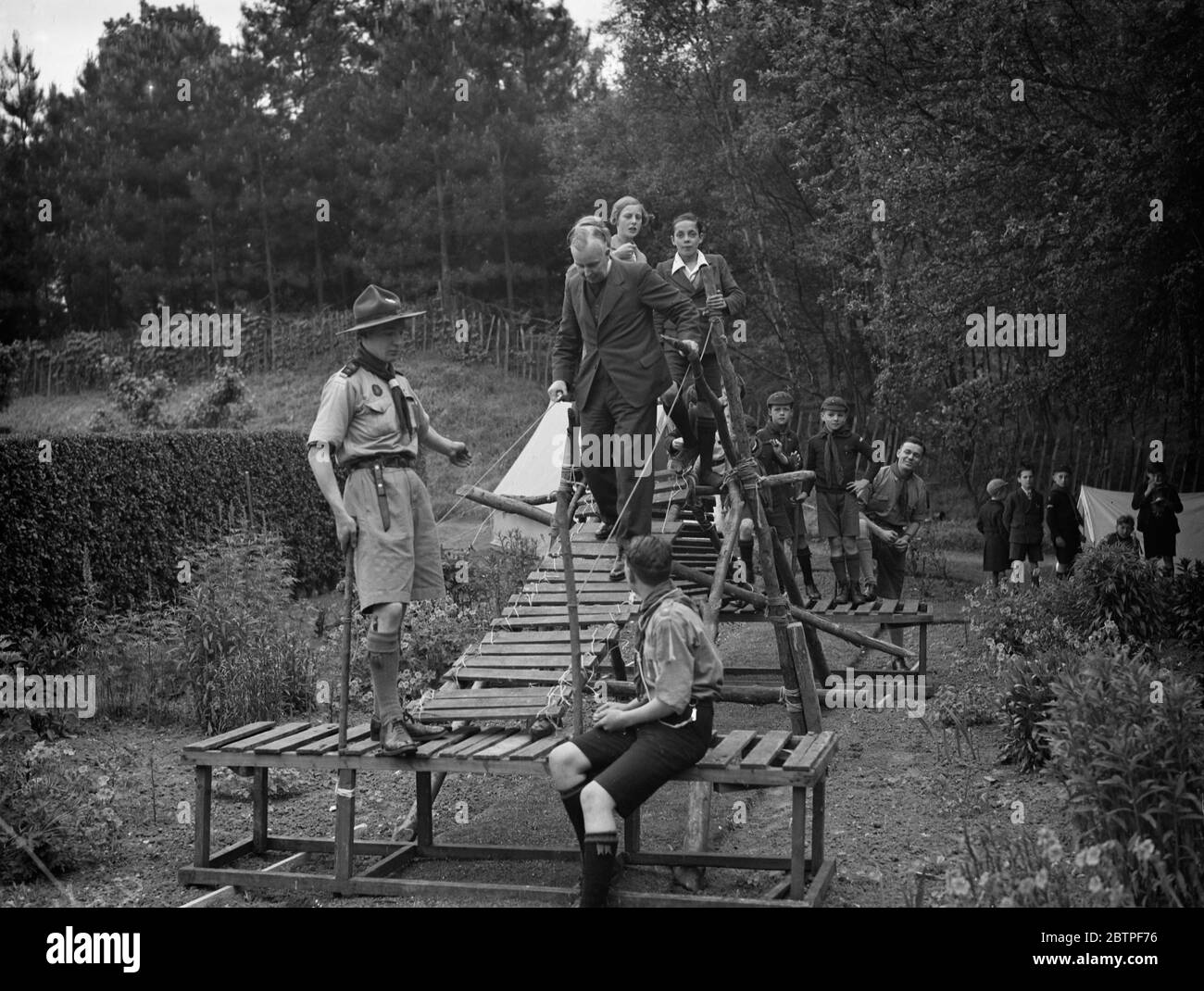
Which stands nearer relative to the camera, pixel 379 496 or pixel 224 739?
pixel 379 496

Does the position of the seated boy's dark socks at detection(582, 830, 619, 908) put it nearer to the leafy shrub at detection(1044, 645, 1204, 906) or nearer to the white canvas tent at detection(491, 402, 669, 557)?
the leafy shrub at detection(1044, 645, 1204, 906)

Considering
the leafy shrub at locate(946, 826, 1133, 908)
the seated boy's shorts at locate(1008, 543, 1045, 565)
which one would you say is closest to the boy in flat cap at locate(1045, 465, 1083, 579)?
the seated boy's shorts at locate(1008, 543, 1045, 565)

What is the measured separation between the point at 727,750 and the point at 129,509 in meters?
9.10

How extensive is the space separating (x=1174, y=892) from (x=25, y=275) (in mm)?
29618

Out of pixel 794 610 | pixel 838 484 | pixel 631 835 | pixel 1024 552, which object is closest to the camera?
pixel 631 835

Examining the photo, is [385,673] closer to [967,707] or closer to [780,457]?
[967,707]

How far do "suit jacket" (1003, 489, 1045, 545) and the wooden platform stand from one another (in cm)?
1028

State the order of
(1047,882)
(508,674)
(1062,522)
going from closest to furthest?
(1047,882) → (508,674) → (1062,522)

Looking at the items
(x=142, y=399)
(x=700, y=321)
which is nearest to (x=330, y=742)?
(x=700, y=321)

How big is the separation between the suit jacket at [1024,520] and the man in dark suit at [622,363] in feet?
30.7

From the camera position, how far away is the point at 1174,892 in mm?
4492

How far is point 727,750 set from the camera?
5.52m
